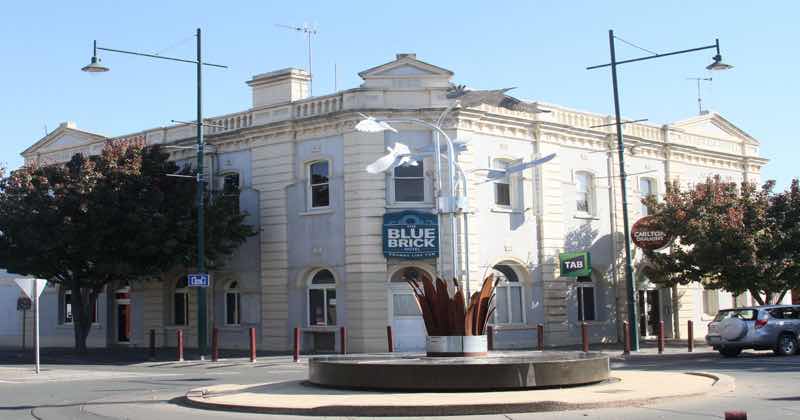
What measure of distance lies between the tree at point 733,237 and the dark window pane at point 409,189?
8.45m

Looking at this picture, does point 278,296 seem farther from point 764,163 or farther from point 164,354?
point 764,163

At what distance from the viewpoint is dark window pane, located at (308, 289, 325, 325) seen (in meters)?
30.5

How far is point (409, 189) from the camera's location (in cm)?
2986

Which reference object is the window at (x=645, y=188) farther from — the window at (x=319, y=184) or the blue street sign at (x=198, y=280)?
the blue street sign at (x=198, y=280)

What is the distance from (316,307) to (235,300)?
3.78 metres

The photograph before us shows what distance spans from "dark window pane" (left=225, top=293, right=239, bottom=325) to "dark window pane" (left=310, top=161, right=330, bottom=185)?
206 inches

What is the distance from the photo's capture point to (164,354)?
3092 centimetres

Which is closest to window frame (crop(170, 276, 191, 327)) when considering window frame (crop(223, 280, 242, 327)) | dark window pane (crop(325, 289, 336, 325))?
window frame (crop(223, 280, 242, 327))

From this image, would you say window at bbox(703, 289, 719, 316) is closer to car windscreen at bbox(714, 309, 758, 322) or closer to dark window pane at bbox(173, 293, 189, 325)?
car windscreen at bbox(714, 309, 758, 322)

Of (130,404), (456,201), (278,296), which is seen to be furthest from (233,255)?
(130,404)

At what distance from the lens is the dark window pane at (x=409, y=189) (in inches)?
1172

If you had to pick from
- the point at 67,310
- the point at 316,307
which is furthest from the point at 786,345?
the point at 67,310

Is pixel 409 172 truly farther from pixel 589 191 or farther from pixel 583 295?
pixel 583 295

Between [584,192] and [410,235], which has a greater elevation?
[584,192]
